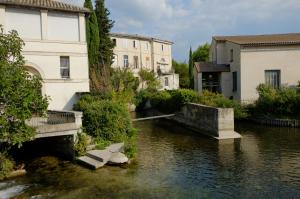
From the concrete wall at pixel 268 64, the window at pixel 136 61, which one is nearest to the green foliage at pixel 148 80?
the window at pixel 136 61

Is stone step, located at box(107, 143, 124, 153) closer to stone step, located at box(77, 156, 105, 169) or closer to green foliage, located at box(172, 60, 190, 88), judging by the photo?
stone step, located at box(77, 156, 105, 169)

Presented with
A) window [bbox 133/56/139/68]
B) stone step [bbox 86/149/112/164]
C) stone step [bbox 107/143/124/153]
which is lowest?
stone step [bbox 86/149/112/164]

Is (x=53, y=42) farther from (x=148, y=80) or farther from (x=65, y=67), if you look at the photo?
(x=148, y=80)

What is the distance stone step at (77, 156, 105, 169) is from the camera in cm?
1623

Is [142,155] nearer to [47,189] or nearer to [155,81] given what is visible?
[47,189]

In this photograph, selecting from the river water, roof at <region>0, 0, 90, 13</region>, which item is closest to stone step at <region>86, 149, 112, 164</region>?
the river water

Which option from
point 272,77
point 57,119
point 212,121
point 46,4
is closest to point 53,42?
point 46,4

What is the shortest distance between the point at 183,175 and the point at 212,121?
33.7ft

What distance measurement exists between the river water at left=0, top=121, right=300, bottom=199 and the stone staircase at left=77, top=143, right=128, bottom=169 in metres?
0.40

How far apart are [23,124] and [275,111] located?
20.9m

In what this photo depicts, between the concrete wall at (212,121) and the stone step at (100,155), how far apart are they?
31.0 feet

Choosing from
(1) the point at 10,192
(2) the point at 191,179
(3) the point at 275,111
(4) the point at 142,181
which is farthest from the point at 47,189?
(3) the point at 275,111

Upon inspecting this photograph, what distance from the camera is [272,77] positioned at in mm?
33719

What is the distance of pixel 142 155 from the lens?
63.5 ft
